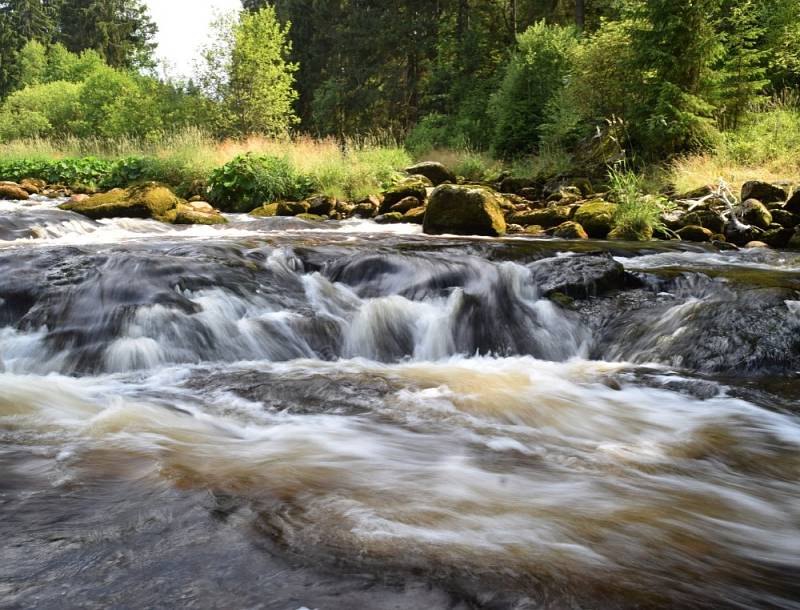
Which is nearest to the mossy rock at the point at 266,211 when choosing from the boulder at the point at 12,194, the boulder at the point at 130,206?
the boulder at the point at 130,206

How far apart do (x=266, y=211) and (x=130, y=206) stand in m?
2.66

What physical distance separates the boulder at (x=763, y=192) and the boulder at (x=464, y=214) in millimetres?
3761

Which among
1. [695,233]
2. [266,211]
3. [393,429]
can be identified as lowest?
[393,429]

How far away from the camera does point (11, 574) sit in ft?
5.89

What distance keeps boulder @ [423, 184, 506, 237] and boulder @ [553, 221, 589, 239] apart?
32.7 inches

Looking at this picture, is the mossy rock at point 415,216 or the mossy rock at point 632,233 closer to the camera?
the mossy rock at point 632,233

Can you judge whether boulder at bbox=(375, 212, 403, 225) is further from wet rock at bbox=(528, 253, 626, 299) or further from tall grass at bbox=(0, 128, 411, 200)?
wet rock at bbox=(528, 253, 626, 299)

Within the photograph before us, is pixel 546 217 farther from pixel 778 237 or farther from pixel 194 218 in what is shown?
pixel 194 218

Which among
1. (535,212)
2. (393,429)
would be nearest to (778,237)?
(535,212)

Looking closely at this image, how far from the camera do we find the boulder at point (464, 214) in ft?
30.9

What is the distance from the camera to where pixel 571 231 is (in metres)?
9.21

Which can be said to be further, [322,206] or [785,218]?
[322,206]

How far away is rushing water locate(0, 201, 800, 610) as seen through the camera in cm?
186

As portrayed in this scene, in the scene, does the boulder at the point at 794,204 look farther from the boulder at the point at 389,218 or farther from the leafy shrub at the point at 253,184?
the leafy shrub at the point at 253,184
